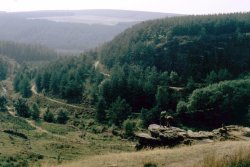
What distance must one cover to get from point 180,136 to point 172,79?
117 meters

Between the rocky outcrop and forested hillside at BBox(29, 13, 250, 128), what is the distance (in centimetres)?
7890

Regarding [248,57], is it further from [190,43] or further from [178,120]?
[178,120]

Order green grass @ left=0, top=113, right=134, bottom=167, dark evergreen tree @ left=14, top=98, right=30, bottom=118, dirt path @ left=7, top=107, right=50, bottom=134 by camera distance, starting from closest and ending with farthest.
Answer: green grass @ left=0, top=113, right=134, bottom=167, dirt path @ left=7, top=107, right=50, bottom=134, dark evergreen tree @ left=14, top=98, right=30, bottom=118

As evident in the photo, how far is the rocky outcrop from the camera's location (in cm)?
3503

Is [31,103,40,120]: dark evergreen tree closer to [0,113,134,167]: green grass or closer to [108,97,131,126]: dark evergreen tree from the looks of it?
[0,113,134,167]: green grass

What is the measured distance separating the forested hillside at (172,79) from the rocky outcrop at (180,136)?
78898 mm

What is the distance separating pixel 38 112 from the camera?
135750 mm

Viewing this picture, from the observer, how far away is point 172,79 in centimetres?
15325

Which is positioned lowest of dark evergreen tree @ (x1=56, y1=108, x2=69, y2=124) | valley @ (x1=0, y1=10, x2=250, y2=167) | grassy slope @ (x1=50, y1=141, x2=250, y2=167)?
dark evergreen tree @ (x1=56, y1=108, x2=69, y2=124)

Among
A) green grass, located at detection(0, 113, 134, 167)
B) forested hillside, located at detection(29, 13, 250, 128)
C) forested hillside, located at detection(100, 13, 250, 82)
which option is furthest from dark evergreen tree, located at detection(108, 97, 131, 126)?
forested hillside, located at detection(100, 13, 250, 82)

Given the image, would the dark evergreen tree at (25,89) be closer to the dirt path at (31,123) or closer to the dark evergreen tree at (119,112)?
the dirt path at (31,123)

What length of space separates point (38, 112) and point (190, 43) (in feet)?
259

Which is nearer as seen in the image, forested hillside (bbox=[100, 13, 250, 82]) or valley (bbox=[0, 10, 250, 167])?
valley (bbox=[0, 10, 250, 167])

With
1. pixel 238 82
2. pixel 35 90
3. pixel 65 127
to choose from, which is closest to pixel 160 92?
pixel 238 82
